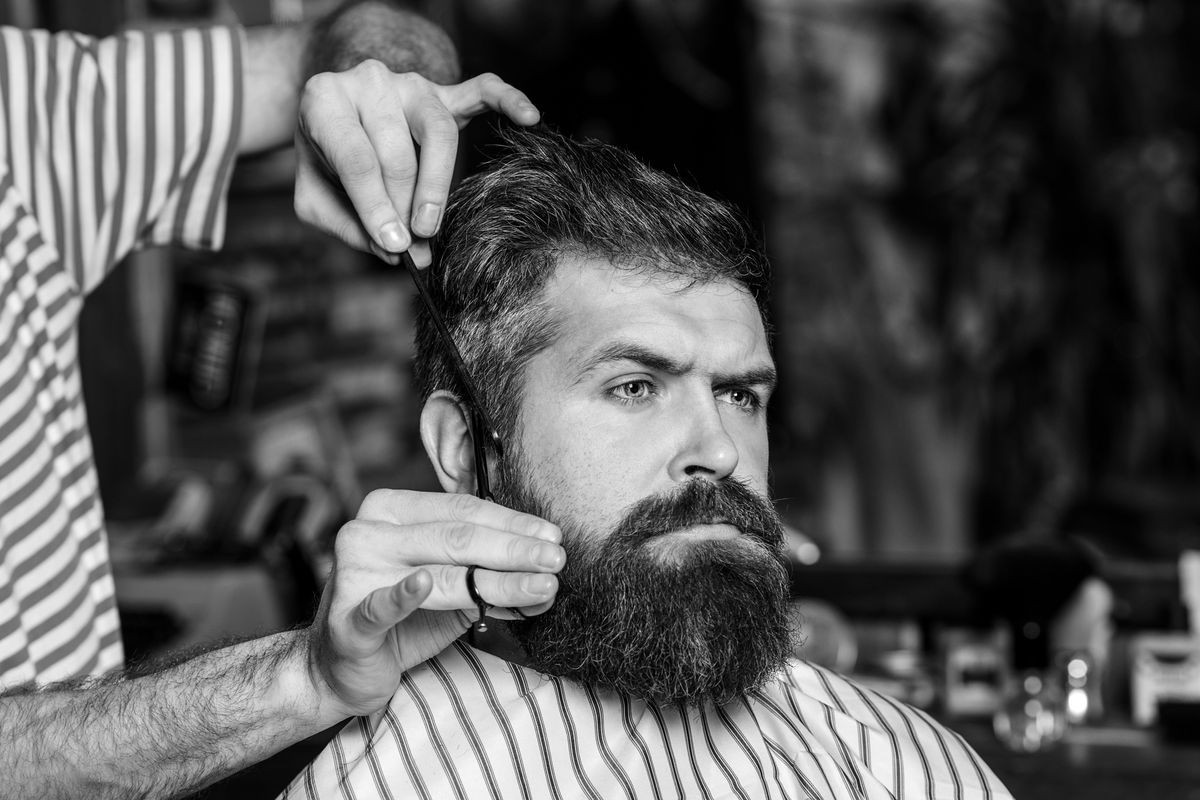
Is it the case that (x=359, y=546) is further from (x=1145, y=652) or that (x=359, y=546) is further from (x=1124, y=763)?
(x=1145, y=652)

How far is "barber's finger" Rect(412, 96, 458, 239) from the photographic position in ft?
4.23

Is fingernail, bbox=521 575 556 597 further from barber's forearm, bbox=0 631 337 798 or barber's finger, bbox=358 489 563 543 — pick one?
barber's forearm, bbox=0 631 337 798

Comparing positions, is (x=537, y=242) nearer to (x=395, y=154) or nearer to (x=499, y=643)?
(x=395, y=154)

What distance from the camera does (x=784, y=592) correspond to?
140 centimetres

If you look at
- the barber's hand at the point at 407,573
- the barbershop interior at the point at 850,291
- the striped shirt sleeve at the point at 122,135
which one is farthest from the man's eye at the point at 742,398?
the barbershop interior at the point at 850,291

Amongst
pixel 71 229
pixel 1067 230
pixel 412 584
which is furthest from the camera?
pixel 1067 230

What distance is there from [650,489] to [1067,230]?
3447 millimetres

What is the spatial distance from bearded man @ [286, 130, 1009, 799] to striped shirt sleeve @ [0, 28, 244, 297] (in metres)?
0.42

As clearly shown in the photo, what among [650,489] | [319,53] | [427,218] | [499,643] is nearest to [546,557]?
[650,489]

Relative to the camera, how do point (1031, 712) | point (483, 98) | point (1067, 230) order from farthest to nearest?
point (1067, 230) → point (1031, 712) → point (483, 98)

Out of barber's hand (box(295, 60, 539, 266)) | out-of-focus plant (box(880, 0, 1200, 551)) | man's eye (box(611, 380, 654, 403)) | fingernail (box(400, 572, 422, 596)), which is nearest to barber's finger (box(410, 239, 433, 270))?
barber's hand (box(295, 60, 539, 266))

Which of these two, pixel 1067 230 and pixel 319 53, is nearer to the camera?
pixel 319 53

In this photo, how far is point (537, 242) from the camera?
144 cm

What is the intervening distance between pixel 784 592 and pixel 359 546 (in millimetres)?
512
